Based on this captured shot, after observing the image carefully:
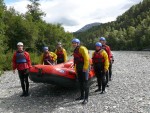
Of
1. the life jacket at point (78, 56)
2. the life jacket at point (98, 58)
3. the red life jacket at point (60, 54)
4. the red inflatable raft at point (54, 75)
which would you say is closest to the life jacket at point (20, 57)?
the red inflatable raft at point (54, 75)

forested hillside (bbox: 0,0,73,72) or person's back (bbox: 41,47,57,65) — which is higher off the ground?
forested hillside (bbox: 0,0,73,72)

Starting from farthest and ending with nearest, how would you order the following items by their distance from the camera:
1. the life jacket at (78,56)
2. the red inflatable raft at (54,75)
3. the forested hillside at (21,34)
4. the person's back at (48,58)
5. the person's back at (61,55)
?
the forested hillside at (21,34) → the person's back at (61,55) → the person's back at (48,58) → the red inflatable raft at (54,75) → the life jacket at (78,56)

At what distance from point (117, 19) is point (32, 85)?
165 metres

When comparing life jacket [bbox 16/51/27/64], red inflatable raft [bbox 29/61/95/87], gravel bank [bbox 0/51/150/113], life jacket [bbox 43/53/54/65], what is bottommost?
gravel bank [bbox 0/51/150/113]

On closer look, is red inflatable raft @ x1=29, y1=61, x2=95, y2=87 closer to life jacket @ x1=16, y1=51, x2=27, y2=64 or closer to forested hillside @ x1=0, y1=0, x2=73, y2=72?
life jacket @ x1=16, y1=51, x2=27, y2=64

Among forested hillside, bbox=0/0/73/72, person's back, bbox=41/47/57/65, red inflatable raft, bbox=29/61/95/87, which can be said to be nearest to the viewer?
red inflatable raft, bbox=29/61/95/87

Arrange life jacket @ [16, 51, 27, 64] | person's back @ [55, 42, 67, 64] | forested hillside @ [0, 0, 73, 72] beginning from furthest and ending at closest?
forested hillside @ [0, 0, 73, 72] < person's back @ [55, 42, 67, 64] < life jacket @ [16, 51, 27, 64]

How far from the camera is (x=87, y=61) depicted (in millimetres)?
10305

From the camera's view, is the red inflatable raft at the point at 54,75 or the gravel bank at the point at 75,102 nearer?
the gravel bank at the point at 75,102

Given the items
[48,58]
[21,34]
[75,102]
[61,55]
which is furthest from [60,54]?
[21,34]

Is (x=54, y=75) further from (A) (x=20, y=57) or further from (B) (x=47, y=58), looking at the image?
(B) (x=47, y=58)

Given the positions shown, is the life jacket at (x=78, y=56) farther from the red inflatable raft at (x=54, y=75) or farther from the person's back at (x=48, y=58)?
the person's back at (x=48, y=58)

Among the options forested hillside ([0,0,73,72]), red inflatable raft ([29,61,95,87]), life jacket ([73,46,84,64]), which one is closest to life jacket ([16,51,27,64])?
red inflatable raft ([29,61,95,87])

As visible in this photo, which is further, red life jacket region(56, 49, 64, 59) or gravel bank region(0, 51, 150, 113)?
red life jacket region(56, 49, 64, 59)
